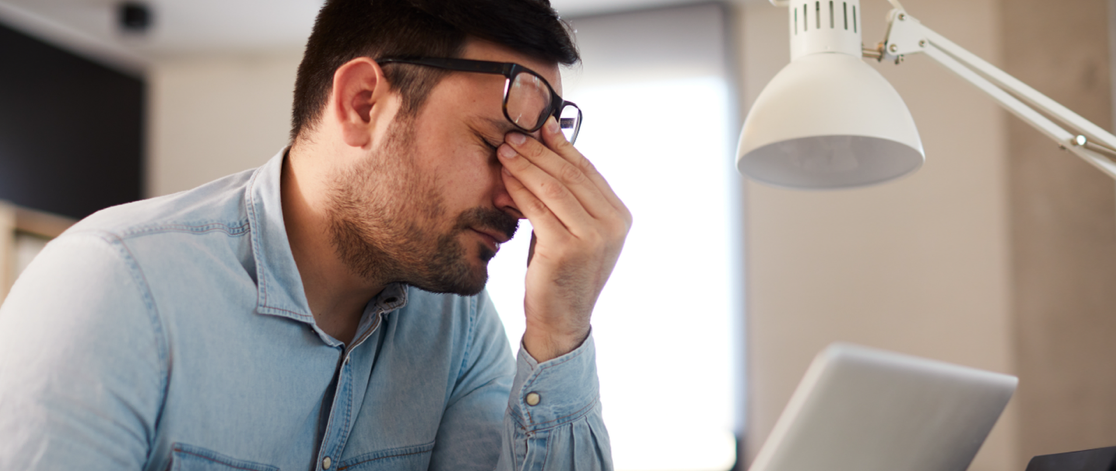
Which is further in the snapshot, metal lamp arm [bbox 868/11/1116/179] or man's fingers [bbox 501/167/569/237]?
man's fingers [bbox 501/167/569/237]

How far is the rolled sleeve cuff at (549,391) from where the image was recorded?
3.34 ft

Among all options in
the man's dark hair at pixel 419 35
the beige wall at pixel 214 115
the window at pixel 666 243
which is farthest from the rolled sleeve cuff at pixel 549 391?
the beige wall at pixel 214 115

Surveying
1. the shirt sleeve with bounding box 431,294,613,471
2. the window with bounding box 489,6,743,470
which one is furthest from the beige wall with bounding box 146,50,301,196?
the shirt sleeve with bounding box 431,294,613,471

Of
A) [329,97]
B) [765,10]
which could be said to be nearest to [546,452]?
[329,97]

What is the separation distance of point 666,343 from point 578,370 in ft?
6.81

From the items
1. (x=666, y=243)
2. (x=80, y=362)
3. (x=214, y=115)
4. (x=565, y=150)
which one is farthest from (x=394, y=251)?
(x=214, y=115)

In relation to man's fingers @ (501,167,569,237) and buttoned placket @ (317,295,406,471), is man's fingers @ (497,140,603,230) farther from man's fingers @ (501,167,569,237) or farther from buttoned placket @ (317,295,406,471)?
buttoned placket @ (317,295,406,471)

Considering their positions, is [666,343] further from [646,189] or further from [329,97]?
[329,97]

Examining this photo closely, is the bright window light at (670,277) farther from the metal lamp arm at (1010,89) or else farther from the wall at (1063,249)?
the metal lamp arm at (1010,89)

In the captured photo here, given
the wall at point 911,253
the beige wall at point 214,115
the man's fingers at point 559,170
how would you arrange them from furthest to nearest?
the beige wall at point 214,115, the wall at point 911,253, the man's fingers at point 559,170

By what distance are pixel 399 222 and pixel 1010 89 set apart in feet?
2.54

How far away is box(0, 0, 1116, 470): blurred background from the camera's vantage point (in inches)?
97.2

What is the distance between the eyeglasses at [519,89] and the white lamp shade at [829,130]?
0.90 ft

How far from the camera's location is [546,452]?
1.02m
